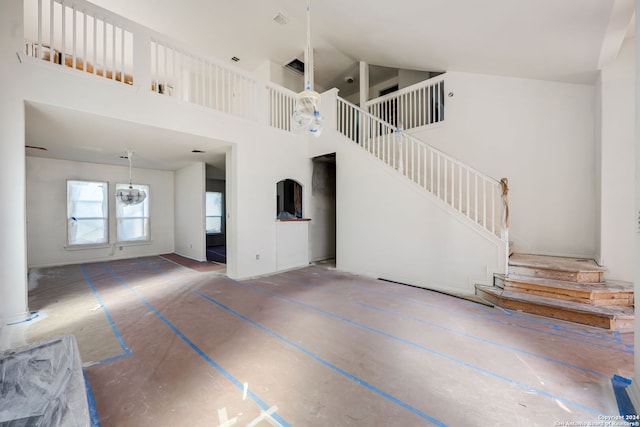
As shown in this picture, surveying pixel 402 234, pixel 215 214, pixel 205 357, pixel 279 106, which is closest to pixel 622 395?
pixel 402 234

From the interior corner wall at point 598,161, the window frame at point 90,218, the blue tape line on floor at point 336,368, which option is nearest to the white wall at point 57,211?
the window frame at point 90,218

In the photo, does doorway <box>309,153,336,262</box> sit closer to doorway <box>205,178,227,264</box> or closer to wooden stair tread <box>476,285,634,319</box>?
wooden stair tread <box>476,285,634,319</box>

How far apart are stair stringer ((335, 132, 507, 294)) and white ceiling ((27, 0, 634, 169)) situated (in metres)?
2.14

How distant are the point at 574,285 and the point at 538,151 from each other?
7.75ft

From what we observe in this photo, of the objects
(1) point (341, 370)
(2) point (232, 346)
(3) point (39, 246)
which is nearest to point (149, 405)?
(2) point (232, 346)

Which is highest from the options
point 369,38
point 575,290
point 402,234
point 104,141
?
point 369,38

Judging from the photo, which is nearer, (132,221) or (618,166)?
(618,166)

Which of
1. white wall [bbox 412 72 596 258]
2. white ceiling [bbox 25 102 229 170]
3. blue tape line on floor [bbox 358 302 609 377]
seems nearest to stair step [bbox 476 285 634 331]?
blue tape line on floor [bbox 358 302 609 377]

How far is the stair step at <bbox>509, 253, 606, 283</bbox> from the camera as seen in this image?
3148 millimetres

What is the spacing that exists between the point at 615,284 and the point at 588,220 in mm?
1177

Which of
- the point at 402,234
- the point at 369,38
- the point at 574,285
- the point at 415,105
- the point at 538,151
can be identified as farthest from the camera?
the point at 415,105

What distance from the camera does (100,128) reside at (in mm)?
3670

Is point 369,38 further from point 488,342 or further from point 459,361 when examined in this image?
point 459,361

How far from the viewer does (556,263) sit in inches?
139
